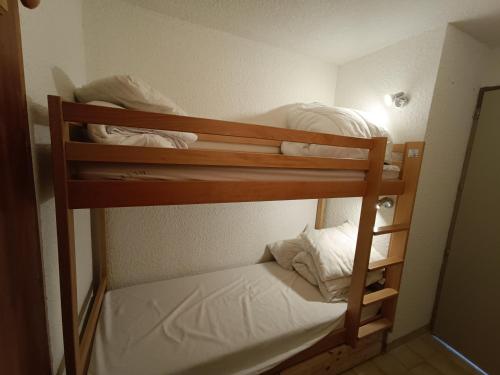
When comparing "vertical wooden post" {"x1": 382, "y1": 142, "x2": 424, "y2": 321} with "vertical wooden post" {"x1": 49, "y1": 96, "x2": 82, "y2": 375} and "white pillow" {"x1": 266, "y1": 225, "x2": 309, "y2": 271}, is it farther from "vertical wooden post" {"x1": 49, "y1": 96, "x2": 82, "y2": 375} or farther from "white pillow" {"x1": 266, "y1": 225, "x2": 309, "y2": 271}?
"vertical wooden post" {"x1": 49, "y1": 96, "x2": 82, "y2": 375}

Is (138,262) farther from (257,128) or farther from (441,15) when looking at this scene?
(441,15)

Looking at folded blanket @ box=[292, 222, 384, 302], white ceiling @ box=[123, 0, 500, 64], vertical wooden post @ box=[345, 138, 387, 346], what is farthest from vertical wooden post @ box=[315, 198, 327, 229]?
white ceiling @ box=[123, 0, 500, 64]

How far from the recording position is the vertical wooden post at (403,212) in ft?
4.74

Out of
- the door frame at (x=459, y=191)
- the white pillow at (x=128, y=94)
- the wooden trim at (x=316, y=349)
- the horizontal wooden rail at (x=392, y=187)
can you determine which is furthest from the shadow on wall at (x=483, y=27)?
the wooden trim at (x=316, y=349)

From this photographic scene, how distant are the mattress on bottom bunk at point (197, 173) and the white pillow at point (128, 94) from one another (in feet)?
0.91

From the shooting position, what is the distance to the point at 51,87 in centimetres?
83

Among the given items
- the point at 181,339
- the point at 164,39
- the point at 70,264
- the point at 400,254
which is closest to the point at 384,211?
the point at 400,254

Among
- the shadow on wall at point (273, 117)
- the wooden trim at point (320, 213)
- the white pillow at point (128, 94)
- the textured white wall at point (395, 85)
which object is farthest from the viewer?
the wooden trim at point (320, 213)

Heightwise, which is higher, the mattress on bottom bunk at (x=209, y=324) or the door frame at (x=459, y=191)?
the door frame at (x=459, y=191)

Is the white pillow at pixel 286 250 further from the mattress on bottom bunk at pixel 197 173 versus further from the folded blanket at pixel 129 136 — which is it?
the folded blanket at pixel 129 136

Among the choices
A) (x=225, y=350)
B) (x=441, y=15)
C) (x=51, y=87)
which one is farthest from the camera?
(x=441, y=15)

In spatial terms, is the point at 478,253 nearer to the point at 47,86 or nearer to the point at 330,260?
the point at 330,260

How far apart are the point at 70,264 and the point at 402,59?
2.26 metres

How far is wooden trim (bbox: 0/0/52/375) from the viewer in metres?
0.55
